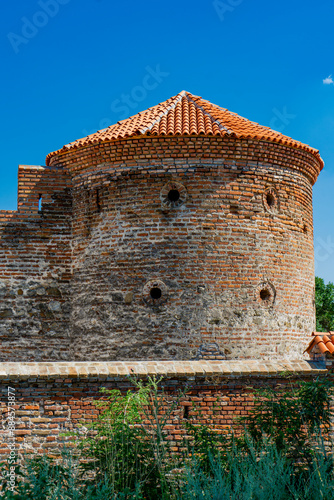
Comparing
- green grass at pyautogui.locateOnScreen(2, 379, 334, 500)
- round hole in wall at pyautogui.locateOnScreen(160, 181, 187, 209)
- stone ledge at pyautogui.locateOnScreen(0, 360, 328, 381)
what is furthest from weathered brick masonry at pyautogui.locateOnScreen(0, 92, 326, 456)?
green grass at pyautogui.locateOnScreen(2, 379, 334, 500)

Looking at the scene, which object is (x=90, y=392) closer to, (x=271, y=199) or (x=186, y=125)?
(x=271, y=199)

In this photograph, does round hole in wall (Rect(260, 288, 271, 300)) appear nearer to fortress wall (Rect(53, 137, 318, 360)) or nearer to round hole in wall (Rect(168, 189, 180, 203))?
fortress wall (Rect(53, 137, 318, 360))

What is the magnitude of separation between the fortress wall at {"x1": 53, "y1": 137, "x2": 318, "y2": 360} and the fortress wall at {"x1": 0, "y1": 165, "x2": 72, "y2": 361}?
36 centimetres

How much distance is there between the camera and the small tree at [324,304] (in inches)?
989

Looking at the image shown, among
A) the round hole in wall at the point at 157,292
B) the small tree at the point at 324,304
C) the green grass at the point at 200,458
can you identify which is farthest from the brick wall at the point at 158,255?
the small tree at the point at 324,304

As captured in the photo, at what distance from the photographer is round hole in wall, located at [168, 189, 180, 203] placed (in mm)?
11305

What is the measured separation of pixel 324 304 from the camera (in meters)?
25.2

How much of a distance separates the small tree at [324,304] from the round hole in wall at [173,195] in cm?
1527

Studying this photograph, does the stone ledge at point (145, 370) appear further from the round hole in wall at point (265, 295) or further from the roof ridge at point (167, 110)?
the roof ridge at point (167, 110)

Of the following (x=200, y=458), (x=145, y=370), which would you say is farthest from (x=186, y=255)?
(x=200, y=458)

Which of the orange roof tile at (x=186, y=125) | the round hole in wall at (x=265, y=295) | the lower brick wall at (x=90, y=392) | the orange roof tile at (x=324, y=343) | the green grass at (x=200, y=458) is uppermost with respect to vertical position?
the orange roof tile at (x=186, y=125)

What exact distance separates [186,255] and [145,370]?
3682 millimetres

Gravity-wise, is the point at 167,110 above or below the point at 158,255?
above

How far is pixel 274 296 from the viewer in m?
11.5
